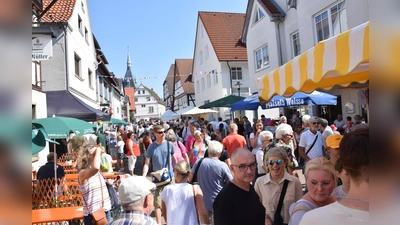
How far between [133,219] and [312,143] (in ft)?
14.0

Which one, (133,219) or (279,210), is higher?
(133,219)

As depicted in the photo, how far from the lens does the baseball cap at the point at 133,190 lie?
2299 mm

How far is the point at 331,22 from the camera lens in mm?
10688

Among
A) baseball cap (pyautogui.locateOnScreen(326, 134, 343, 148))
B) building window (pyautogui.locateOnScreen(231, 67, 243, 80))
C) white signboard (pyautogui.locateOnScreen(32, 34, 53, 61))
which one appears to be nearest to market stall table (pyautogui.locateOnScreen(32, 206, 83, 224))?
white signboard (pyautogui.locateOnScreen(32, 34, 53, 61))

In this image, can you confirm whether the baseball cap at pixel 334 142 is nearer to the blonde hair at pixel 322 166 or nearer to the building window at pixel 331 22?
the blonde hair at pixel 322 166

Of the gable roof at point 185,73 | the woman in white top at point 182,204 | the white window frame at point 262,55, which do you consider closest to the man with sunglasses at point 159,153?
the woman in white top at point 182,204

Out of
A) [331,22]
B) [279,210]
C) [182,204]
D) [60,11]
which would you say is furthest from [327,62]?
[60,11]

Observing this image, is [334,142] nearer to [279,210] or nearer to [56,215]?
[279,210]

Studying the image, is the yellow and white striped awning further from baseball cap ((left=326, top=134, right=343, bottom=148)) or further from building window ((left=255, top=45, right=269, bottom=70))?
building window ((left=255, top=45, right=269, bottom=70))

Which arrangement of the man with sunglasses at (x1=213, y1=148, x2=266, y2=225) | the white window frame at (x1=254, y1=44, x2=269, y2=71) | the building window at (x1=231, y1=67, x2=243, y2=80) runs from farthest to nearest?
the building window at (x1=231, y1=67, x2=243, y2=80)
the white window frame at (x1=254, y1=44, x2=269, y2=71)
the man with sunglasses at (x1=213, y1=148, x2=266, y2=225)

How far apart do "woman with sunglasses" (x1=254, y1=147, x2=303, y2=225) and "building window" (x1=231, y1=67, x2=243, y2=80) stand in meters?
21.2

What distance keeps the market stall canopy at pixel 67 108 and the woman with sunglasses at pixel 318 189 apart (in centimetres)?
920

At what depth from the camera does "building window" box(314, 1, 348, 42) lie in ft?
33.2

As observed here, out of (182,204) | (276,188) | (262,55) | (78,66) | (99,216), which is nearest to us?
(276,188)
